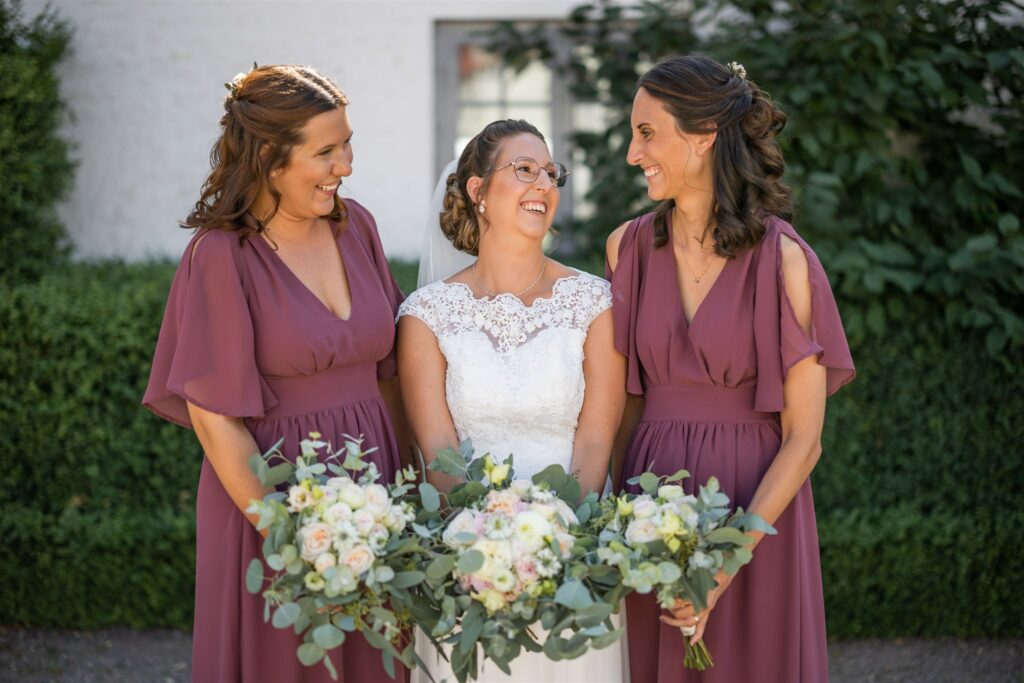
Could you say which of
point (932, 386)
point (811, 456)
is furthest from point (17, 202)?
point (932, 386)

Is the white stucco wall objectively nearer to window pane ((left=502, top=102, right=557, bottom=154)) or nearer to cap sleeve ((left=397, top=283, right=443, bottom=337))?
window pane ((left=502, top=102, right=557, bottom=154))

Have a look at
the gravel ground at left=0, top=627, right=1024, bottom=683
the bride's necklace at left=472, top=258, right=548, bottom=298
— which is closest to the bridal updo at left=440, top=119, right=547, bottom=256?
the bride's necklace at left=472, top=258, right=548, bottom=298

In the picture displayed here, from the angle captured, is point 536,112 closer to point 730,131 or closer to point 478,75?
point 478,75

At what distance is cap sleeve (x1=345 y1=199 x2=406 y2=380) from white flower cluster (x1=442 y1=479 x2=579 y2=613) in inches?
32.7

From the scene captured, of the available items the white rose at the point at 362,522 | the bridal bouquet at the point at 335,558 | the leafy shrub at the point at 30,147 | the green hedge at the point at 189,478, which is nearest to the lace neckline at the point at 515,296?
the bridal bouquet at the point at 335,558

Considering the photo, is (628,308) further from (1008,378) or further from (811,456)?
(1008,378)

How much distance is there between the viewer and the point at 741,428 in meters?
3.23

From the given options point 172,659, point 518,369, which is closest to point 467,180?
point 518,369

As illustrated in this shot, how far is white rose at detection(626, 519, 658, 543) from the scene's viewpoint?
267cm

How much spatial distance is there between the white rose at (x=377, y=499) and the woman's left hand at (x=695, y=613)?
85 centimetres

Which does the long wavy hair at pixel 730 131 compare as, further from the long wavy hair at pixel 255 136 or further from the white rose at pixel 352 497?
the white rose at pixel 352 497

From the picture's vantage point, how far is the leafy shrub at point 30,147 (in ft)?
18.9

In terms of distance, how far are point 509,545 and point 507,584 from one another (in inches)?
3.9

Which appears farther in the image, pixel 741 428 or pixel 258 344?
pixel 741 428
